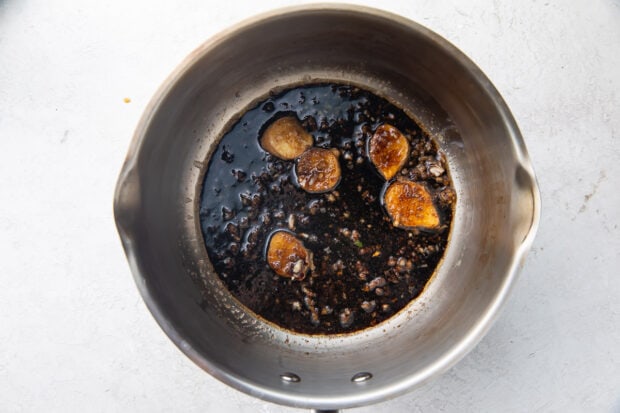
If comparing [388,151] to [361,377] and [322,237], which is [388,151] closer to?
[322,237]

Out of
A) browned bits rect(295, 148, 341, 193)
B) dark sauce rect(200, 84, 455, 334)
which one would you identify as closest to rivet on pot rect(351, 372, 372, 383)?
dark sauce rect(200, 84, 455, 334)

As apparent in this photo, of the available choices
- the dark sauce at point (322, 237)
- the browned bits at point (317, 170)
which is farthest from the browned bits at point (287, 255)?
the browned bits at point (317, 170)

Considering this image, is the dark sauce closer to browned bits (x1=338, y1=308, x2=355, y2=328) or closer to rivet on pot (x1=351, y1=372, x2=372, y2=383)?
browned bits (x1=338, y1=308, x2=355, y2=328)

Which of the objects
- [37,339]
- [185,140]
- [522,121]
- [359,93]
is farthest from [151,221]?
[522,121]

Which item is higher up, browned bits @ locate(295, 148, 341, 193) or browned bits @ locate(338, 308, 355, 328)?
browned bits @ locate(295, 148, 341, 193)

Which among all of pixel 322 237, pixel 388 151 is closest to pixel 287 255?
pixel 322 237
